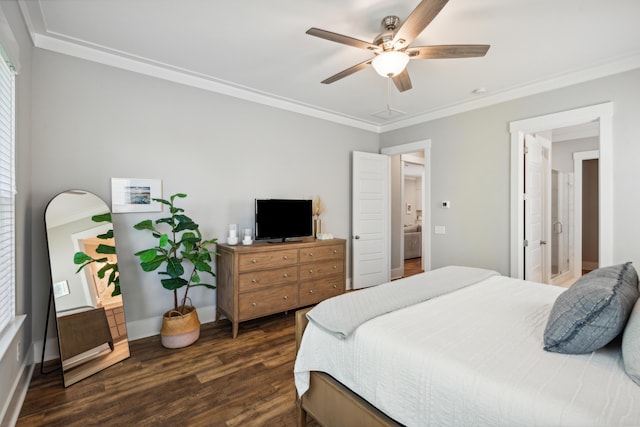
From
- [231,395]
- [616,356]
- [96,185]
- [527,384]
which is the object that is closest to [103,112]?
[96,185]

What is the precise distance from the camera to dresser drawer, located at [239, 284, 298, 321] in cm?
305

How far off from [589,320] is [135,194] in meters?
3.38

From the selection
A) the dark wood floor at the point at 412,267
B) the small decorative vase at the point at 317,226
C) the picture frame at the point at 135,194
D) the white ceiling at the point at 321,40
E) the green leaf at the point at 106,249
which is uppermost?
the white ceiling at the point at 321,40

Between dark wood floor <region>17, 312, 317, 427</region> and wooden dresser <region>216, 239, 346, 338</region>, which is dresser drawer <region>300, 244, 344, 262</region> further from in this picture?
Answer: dark wood floor <region>17, 312, 317, 427</region>

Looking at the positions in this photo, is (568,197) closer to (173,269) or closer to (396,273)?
(396,273)

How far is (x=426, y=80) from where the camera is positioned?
3.25m

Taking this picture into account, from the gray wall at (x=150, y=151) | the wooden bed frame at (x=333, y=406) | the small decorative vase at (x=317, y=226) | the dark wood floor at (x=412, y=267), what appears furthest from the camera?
the dark wood floor at (x=412, y=267)

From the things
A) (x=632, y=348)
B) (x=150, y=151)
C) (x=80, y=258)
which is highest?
(x=150, y=151)

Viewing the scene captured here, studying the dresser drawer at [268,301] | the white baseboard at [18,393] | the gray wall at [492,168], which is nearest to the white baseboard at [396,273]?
the gray wall at [492,168]

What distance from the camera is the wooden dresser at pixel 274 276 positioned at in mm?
3020

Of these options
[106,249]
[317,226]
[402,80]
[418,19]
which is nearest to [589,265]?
[317,226]

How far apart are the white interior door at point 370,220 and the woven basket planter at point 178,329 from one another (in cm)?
244

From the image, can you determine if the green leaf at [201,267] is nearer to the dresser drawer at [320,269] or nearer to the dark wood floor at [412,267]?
the dresser drawer at [320,269]

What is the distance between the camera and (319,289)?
3.65m
